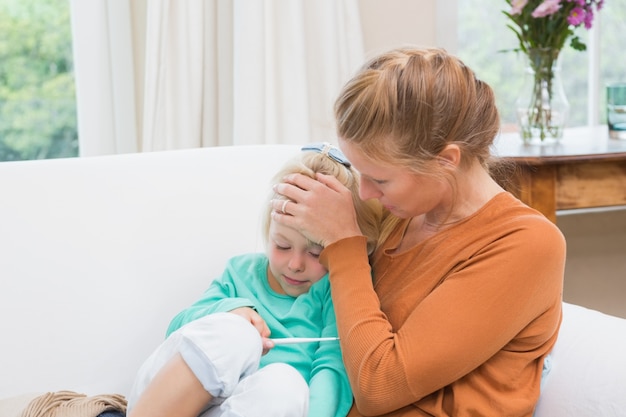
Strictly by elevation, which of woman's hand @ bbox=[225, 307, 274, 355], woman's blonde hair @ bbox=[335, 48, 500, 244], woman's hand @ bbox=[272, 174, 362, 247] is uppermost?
woman's blonde hair @ bbox=[335, 48, 500, 244]

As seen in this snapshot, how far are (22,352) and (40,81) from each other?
1306 millimetres

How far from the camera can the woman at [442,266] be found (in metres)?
1.21

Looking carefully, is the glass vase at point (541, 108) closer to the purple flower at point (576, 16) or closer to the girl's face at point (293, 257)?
the purple flower at point (576, 16)

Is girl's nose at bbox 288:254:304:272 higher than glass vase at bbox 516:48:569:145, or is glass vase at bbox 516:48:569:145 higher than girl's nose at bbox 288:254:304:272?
glass vase at bbox 516:48:569:145

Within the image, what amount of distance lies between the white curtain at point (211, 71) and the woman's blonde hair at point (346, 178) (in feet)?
3.43

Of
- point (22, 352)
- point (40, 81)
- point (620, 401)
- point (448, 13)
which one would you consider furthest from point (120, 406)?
point (448, 13)

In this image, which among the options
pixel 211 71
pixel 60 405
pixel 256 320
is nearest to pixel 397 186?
pixel 256 320

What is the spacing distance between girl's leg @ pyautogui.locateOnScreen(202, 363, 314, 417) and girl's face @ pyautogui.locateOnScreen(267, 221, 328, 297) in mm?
256

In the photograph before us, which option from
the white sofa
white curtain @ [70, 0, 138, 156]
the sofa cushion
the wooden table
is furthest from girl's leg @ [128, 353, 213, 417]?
white curtain @ [70, 0, 138, 156]

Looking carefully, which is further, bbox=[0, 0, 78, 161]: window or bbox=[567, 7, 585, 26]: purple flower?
bbox=[0, 0, 78, 161]: window

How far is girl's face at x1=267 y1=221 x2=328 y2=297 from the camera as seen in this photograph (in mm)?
1454

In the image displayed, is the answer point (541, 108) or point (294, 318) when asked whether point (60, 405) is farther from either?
point (541, 108)

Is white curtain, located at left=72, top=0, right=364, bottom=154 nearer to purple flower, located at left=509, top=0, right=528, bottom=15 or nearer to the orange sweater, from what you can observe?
purple flower, located at left=509, top=0, right=528, bottom=15

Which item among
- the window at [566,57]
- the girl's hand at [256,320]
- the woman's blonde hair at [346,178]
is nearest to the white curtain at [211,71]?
the window at [566,57]
